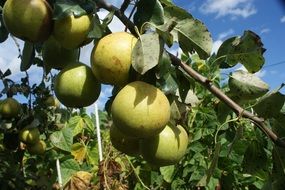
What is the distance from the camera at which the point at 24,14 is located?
0.98m

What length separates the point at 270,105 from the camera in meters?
1.07

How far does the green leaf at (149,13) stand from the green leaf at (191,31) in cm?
2

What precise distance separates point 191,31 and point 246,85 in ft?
0.61

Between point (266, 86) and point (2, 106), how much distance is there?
71.4 inches

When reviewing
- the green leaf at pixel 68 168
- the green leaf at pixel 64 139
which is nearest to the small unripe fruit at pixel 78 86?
the green leaf at pixel 64 139

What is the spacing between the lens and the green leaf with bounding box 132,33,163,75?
87 centimetres

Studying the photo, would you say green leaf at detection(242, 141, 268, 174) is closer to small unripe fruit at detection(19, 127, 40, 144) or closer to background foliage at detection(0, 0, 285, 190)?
background foliage at detection(0, 0, 285, 190)

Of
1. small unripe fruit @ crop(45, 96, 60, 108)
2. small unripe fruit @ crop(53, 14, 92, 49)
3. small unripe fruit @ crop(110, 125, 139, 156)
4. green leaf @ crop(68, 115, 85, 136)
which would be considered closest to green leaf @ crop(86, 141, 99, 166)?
green leaf @ crop(68, 115, 85, 136)

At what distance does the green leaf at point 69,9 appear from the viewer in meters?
0.95

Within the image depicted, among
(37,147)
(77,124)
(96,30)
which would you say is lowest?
(77,124)

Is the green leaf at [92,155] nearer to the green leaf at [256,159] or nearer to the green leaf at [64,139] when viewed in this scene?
the green leaf at [64,139]

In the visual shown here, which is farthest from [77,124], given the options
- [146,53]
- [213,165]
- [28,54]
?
[146,53]

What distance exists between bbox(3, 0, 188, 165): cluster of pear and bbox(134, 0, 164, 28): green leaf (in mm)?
90

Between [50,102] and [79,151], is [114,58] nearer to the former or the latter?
[50,102]
